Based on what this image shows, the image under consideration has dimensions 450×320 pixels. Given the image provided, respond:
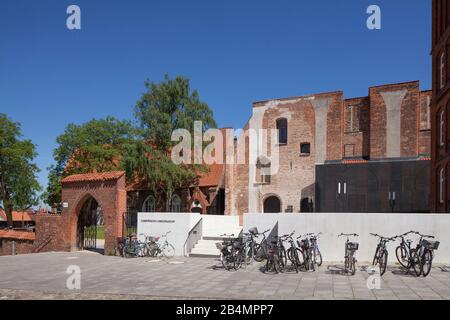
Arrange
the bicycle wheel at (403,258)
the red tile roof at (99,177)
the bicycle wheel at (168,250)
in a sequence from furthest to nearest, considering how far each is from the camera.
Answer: the red tile roof at (99,177) → the bicycle wheel at (168,250) → the bicycle wheel at (403,258)

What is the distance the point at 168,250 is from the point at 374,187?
18606 millimetres

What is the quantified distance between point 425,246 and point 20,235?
1920cm

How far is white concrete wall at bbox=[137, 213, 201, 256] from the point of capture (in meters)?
17.5

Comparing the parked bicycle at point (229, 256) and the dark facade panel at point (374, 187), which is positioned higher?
the dark facade panel at point (374, 187)

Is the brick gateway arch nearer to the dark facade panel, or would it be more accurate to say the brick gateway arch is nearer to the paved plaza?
the paved plaza

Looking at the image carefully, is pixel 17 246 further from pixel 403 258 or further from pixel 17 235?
pixel 403 258

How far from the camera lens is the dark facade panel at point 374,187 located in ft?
96.0

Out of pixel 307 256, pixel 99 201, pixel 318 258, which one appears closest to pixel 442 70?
pixel 318 258

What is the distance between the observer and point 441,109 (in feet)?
77.5

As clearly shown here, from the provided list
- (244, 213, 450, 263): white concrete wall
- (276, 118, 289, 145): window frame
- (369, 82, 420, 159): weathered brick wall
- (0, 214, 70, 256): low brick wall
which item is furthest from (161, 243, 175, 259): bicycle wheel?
(369, 82, 420, 159): weathered brick wall

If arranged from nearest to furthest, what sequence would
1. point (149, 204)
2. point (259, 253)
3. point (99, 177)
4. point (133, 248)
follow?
1. point (259, 253)
2. point (133, 248)
3. point (99, 177)
4. point (149, 204)

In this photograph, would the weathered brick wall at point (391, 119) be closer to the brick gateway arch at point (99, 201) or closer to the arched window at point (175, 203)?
the arched window at point (175, 203)

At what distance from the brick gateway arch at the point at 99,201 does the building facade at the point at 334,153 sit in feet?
54.9

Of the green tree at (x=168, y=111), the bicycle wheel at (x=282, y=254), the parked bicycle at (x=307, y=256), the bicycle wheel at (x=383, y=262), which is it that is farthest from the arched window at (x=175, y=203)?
the bicycle wheel at (x=383, y=262)
